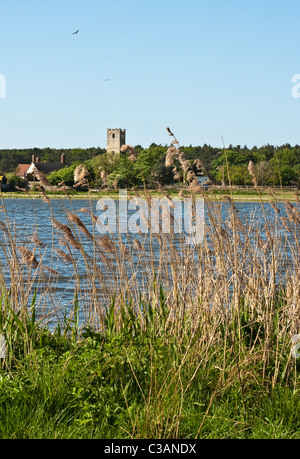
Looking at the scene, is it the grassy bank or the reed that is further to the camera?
the reed

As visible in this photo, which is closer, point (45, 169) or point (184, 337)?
point (184, 337)

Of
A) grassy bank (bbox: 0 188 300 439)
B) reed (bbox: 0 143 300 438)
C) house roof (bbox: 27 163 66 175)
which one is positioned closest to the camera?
grassy bank (bbox: 0 188 300 439)

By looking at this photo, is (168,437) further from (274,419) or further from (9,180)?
(9,180)

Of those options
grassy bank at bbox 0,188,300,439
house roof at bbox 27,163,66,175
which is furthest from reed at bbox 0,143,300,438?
house roof at bbox 27,163,66,175

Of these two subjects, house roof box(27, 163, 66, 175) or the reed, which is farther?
house roof box(27, 163, 66, 175)

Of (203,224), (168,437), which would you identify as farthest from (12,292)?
(168,437)

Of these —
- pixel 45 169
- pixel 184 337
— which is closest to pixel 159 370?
pixel 184 337

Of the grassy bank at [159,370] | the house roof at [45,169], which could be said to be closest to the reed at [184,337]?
the grassy bank at [159,370]

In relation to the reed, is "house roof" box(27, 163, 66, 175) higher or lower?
higher

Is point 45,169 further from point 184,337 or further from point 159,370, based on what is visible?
point 159,370

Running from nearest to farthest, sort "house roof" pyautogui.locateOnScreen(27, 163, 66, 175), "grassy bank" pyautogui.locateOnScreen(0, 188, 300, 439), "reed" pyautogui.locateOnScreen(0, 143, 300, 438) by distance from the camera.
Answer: "grassy bank" pyautogui.locateOnScreen(0, 188, 300, 439), "reed" pyautogui.locateOnScreen(0, 143, 300, 438), "house roof" pyautogui.locateOnScreen(27, 163, 66, 175)

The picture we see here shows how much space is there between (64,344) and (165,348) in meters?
0.93

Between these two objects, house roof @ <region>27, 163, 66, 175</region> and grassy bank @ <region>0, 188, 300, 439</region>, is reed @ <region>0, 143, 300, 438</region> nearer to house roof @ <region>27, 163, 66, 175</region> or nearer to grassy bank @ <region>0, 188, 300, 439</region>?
grassy bank @ <region>0, 188, 300, 439</region>
